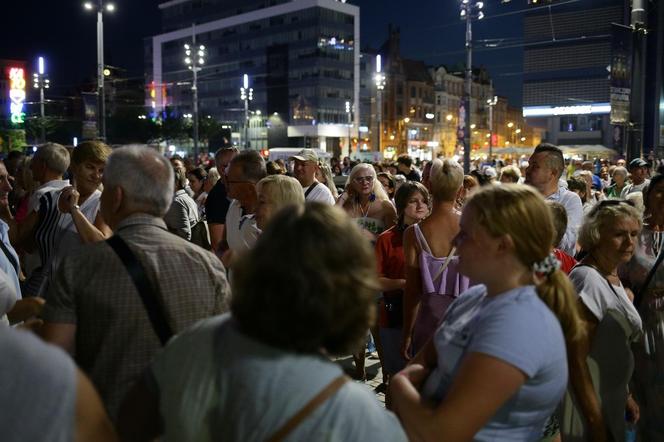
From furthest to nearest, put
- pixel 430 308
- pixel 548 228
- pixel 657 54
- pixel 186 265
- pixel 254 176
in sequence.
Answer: pixel 657 54, pixel 254 176, pixel 430 308, pixel 186 265, pixel 548 228

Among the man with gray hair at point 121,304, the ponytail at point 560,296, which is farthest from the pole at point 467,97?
the man with gray hair at point 121,304

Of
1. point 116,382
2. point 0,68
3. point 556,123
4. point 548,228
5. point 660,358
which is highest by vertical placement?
point 0,68

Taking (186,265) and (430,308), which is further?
(430,308)

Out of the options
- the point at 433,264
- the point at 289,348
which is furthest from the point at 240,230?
the point at 289,348

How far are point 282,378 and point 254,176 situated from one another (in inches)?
162

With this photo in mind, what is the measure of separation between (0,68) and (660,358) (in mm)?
136032

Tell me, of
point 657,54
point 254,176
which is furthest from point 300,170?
point 657,54

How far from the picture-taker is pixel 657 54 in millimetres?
38438

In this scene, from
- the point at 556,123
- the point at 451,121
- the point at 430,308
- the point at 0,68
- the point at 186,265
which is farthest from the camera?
the point at 0,68

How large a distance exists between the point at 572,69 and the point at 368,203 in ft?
260

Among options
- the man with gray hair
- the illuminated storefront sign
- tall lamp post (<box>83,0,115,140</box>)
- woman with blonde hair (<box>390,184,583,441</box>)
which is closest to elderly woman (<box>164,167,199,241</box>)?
the man with gray hair

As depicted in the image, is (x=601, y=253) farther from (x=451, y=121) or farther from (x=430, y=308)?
→ (x=451, y=121)

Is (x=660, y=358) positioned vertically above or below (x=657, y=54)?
below

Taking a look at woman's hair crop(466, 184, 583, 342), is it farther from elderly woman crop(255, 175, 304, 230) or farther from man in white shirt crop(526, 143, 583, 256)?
man in white shirt crop(526, 143, 583, 256)
